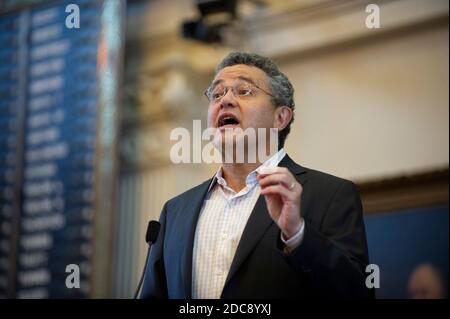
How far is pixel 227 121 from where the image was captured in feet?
7.02

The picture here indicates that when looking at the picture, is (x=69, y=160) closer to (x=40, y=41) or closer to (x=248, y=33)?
(x=40, y=41)

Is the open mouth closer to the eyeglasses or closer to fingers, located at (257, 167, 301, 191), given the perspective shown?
the eyeglasses

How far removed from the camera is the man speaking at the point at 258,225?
1761 mm

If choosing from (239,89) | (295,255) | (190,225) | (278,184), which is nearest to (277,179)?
(278,184)

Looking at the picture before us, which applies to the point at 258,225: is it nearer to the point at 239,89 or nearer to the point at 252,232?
the point at 252,232

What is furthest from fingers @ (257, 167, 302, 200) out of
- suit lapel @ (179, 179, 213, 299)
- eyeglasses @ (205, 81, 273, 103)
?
eyeglasses @ (205, 81, 273, 103)

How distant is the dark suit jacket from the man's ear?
0.18 meters

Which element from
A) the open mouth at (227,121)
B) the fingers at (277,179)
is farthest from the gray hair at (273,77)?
the fingers at (277,179)

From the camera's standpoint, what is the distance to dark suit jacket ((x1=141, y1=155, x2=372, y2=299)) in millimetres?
1777

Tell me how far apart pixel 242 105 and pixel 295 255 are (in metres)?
0.53

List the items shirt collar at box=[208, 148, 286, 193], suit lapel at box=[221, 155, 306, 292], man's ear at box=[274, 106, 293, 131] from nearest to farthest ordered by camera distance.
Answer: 1. suit lapel at box=[221, 155, 306, 292]
2. shirt collar at box=[208, 148, 286, 193]
3. man's ear at box=[274, 106, 293, 131]
